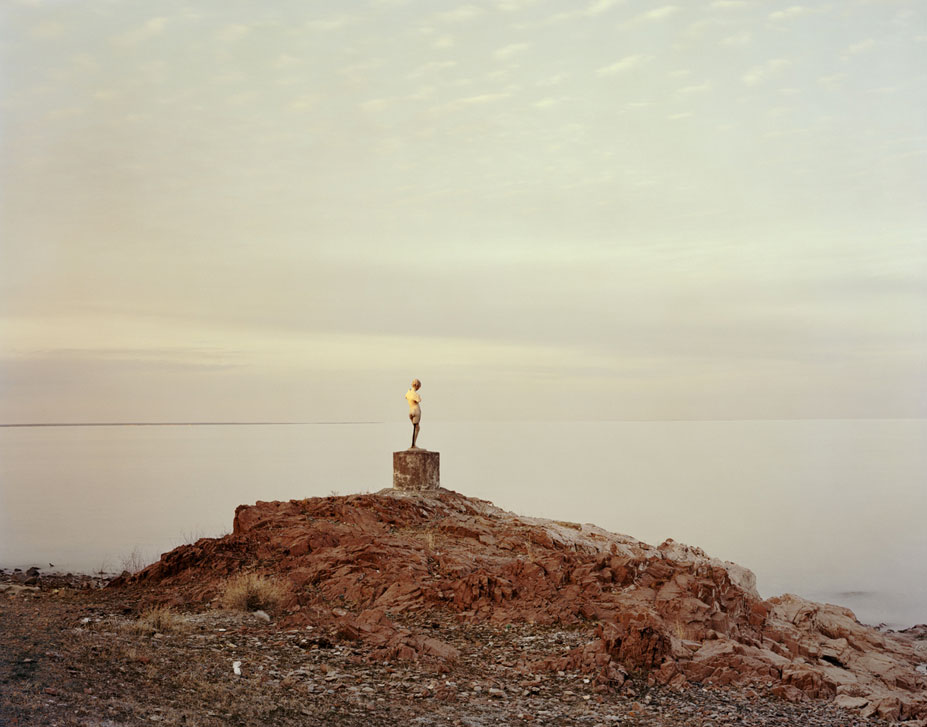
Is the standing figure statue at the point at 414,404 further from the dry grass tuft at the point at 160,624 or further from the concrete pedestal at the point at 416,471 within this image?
the dry grass tuft at the point at 160,624

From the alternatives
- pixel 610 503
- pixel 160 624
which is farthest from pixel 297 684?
pixel 610 503

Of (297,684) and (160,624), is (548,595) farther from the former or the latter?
(160,624)

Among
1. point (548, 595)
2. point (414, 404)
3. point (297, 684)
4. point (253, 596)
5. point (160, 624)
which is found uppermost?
point (414, 404)

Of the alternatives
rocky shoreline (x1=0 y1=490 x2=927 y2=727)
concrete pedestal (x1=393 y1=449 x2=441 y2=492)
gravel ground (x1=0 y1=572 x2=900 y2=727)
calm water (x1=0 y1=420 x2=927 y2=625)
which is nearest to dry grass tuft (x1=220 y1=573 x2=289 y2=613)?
rocky shoreline (x1=0 y1=490 x2=927 y2=727)

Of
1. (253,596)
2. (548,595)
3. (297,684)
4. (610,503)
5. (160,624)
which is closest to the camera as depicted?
(297,684)

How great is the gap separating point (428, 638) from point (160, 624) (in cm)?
356

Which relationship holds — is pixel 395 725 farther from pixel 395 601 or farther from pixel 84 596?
pixel 84 596

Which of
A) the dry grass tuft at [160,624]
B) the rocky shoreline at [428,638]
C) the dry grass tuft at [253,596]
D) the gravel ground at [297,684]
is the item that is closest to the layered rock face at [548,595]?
the rocky shoreline at [428,638]

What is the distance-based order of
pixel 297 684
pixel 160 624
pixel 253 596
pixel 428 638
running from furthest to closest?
pixel 253 596 < pixel 160 624 < pixel 428 638 < pixel 297 684

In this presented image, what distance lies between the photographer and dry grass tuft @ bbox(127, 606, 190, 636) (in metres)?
11.3

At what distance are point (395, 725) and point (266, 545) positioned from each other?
6.90 meters

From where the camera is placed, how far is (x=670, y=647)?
11.0m

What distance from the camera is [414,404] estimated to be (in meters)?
18.2

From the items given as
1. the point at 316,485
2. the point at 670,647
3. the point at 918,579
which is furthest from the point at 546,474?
the point at 670,647
